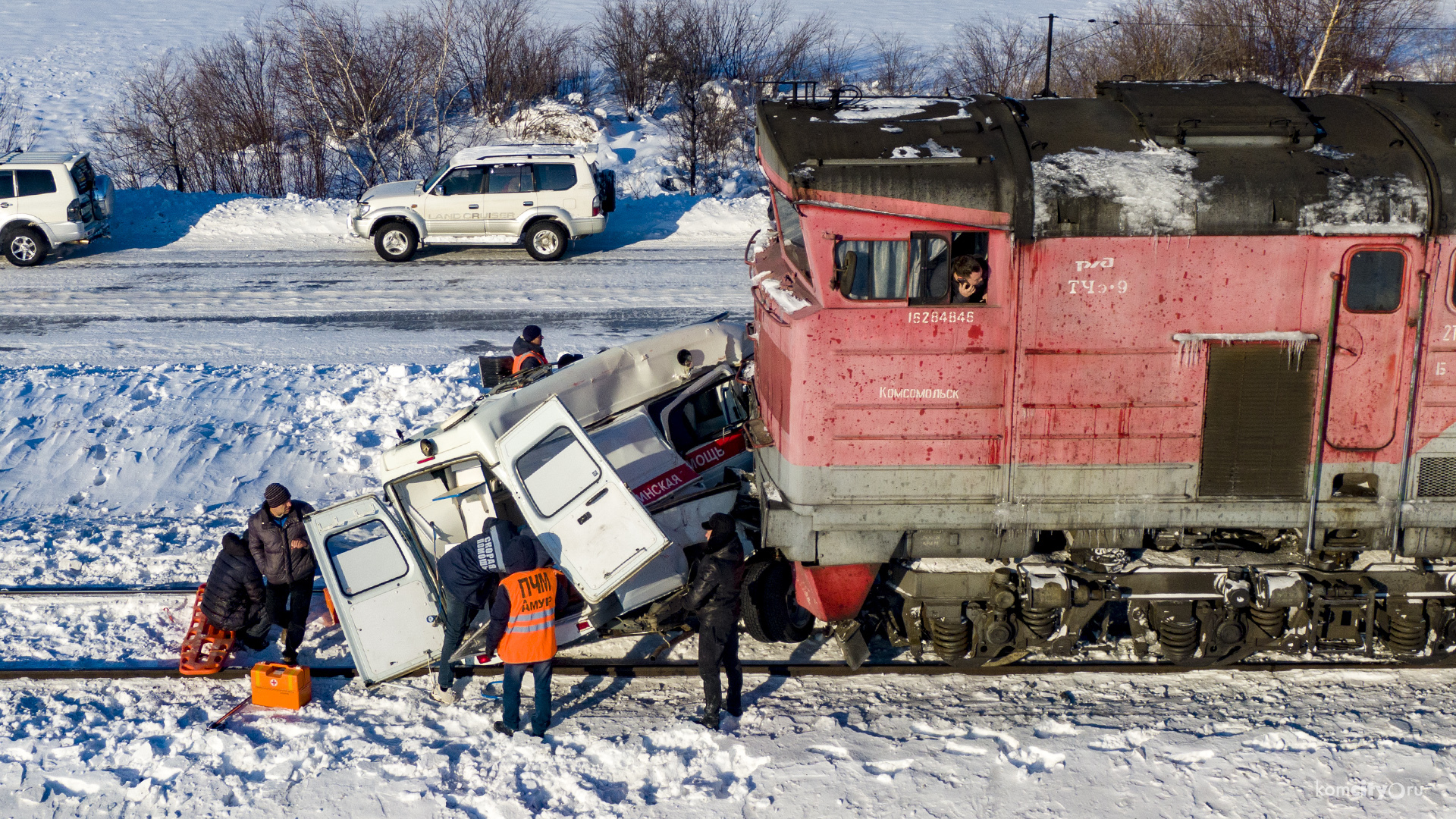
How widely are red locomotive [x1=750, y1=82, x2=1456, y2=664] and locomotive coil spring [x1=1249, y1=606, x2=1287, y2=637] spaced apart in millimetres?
43

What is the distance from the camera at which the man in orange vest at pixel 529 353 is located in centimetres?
1116

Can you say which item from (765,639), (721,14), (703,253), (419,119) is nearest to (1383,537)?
(765,639)

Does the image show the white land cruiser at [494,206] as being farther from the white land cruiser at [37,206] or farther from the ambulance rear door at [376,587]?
the ambulance rear door at [376,587]

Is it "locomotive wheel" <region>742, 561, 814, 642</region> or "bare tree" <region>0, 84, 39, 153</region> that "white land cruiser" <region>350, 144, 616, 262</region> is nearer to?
"locomotive wheel" <region>742, 561, 814, 642</region>

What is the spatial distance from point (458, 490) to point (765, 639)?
8.66 feet

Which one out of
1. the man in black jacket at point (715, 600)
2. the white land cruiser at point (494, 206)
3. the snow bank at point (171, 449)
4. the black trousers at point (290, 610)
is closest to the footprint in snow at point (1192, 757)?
the man in black jacket at point (715, 600)

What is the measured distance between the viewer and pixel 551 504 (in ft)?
26.4

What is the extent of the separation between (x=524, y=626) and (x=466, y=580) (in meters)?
0.64

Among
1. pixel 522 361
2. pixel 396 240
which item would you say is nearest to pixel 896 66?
pixel 396 240

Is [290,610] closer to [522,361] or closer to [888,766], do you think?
[522,361]

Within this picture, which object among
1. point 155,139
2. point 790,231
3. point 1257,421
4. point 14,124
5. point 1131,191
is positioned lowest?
point 1257,421

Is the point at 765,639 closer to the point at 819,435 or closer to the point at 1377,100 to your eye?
the point at 819,435

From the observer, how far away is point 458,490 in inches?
350

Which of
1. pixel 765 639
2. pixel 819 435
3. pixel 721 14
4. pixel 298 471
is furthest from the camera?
pixel 721 14
